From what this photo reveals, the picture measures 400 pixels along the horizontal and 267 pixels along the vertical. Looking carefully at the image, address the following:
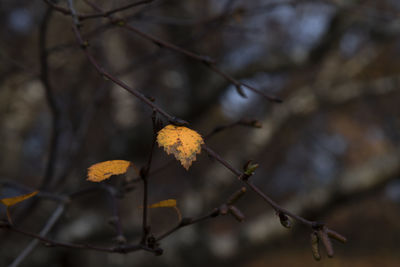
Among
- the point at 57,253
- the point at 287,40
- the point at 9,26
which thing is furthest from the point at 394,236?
the point at 9,26

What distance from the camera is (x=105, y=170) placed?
0.45m

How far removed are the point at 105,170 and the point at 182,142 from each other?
113 mm

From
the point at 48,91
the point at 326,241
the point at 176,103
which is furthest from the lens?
the point at 176,103

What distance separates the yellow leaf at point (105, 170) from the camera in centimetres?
44

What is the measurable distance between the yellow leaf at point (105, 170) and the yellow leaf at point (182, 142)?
0.22 ft

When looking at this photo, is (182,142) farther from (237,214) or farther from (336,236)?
(336,236)

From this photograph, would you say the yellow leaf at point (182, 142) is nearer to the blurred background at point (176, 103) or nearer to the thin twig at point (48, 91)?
the blurred background at point (176, 103)

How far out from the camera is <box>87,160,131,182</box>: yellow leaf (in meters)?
0.44

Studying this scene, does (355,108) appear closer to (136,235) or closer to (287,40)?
(287,40)

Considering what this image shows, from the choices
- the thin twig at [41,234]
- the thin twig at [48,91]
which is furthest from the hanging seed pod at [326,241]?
the thin twig at [48,91]

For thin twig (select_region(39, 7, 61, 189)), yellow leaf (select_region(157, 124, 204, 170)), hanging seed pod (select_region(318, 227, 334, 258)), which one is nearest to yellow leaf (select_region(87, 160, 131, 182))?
yellow leaf (select_region(157, 124, 204, 170))

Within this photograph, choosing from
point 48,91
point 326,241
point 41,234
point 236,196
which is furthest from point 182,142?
point 48,91

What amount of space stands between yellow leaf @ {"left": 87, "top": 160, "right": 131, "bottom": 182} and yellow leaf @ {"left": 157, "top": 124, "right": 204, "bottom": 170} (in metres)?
0.07

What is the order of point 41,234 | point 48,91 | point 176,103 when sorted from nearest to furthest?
point 41,234
point 48,91
point 176,103
